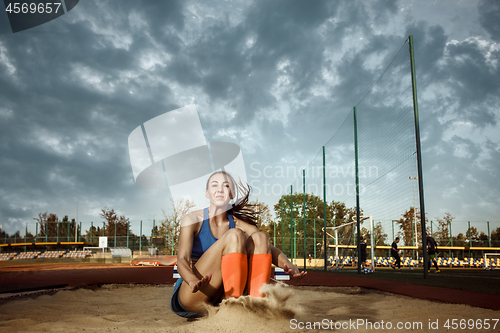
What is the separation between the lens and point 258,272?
2031mm

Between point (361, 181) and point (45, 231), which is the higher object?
point (361, 181)

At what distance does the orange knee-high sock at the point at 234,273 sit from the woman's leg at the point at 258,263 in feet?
0.19

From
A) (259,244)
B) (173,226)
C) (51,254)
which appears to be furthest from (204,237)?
(51,254)

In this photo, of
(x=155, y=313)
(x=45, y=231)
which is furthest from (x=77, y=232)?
(x=155, y=313)

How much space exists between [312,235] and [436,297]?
17.9 metres

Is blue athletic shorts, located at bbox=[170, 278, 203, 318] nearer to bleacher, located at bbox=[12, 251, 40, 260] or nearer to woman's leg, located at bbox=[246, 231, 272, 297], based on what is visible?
woman's leg, located at bbox=[246, 231, 272, 297]

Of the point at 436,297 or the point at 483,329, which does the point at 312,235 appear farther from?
the point at 483,329

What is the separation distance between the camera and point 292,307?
2.09 metres

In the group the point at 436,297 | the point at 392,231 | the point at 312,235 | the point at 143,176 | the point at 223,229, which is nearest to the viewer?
the point at 223,229

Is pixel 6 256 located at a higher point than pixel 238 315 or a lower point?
lower

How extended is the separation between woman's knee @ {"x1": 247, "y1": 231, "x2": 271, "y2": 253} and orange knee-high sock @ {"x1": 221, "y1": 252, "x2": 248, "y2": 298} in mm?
122

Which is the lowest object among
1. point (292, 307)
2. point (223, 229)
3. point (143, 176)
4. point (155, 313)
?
point (155, 313)

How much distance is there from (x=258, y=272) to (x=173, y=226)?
23368mm

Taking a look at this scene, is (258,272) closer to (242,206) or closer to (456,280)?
(242,206)
